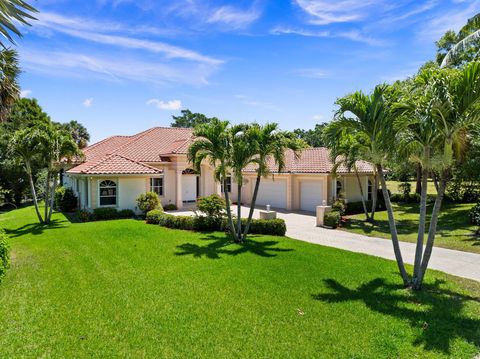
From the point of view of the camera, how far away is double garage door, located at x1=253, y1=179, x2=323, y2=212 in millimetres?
24703

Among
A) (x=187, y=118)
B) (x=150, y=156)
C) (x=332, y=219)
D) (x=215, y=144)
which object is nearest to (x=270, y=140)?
(x=215, y=144)

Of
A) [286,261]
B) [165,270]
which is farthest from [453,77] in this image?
[165,270]

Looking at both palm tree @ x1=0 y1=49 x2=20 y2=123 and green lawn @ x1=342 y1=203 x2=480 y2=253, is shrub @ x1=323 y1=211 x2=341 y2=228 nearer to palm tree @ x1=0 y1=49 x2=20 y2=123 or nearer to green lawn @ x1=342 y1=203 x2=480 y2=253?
green lawn @ x1=342 y1=203 x2=480 y2=253

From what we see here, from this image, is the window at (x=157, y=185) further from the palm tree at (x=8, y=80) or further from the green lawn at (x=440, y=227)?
the green lawn at (x=440, y=227)

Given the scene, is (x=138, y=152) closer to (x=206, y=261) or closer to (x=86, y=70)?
(x=86, y=70)

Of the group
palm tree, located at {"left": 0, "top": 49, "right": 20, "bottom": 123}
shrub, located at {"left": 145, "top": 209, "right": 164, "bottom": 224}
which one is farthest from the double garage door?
palm tree, located at {"left": 0, "top": 49, "right": 20, "bottom": 123}

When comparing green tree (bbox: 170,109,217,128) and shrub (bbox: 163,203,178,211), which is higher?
green tree (bbox: 170,109,217,128)

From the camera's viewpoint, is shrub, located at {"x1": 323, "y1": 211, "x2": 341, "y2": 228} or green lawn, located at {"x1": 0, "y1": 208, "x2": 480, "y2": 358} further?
shrub, located at {"x1": 323, "y1": 211, "x2": 341, "y2": 228}

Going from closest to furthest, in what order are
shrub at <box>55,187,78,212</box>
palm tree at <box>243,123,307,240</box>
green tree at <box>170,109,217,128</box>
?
1. palm tree at <box>243,123,307,240</box>
2. shrub at <box>55,187,78,212</box>
3. green tree at <box>170,109,217,128</box>

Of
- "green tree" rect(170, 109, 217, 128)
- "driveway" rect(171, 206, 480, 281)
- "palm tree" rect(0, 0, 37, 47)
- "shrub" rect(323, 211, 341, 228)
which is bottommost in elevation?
"driveway" rect(171, 206, 480, 281)

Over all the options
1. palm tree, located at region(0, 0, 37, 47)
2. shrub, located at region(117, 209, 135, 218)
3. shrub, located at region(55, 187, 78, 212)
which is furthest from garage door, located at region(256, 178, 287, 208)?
palm tree, located at region(0, 0, 37, 47)

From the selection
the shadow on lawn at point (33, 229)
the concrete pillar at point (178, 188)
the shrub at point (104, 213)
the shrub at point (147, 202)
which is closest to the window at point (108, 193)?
the shrub at point (104, 213)

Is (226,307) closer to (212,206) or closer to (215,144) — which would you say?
(215,144)

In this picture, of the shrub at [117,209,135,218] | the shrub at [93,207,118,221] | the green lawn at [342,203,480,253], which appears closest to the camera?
the green lawn at [342,203,480,253]
